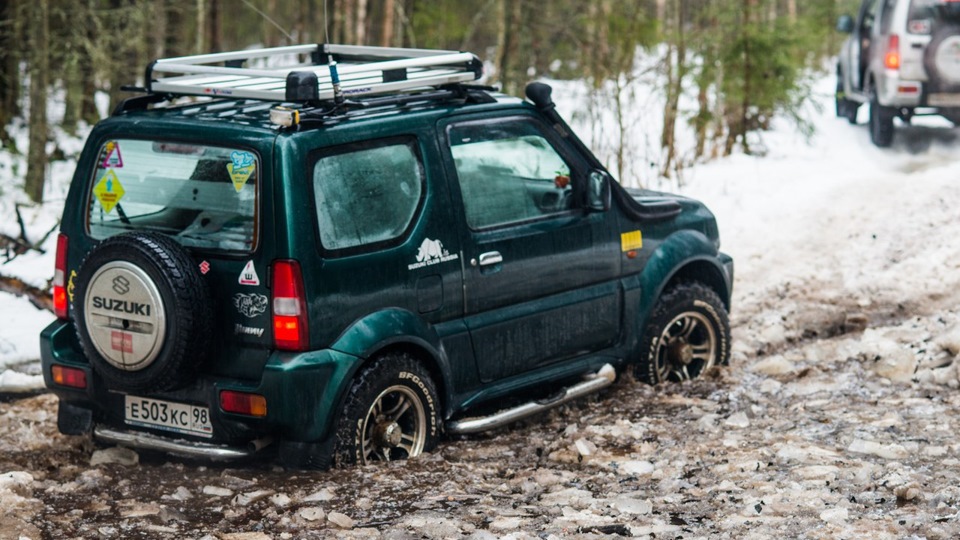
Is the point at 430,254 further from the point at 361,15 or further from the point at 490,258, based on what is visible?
the point at 361,15

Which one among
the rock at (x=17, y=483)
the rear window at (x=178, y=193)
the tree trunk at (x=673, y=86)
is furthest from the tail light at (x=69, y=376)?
the tree trunk at (x=673, y=86)

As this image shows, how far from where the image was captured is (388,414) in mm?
5816

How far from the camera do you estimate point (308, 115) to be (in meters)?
5.50

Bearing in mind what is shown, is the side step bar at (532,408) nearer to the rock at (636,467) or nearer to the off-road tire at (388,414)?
the off-road tire at (388,414)

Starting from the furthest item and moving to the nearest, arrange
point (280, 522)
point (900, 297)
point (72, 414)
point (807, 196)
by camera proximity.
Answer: point (807, 196)
point (900, 297)
point (72, 414)
point (280, 522)

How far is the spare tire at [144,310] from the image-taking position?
206 inches

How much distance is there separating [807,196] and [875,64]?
399cm

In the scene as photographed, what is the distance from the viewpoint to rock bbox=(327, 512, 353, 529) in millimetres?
5078

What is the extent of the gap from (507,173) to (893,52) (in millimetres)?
9799

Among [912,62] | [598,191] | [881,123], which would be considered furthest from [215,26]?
[598,191]

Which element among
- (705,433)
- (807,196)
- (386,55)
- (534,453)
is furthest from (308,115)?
(807,196)

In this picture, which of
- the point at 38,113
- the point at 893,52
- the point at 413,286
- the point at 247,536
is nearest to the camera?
the point at 247,536

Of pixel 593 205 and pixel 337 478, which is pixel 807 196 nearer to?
pixel 593 205

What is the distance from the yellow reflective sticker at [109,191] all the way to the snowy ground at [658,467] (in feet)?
3.86
